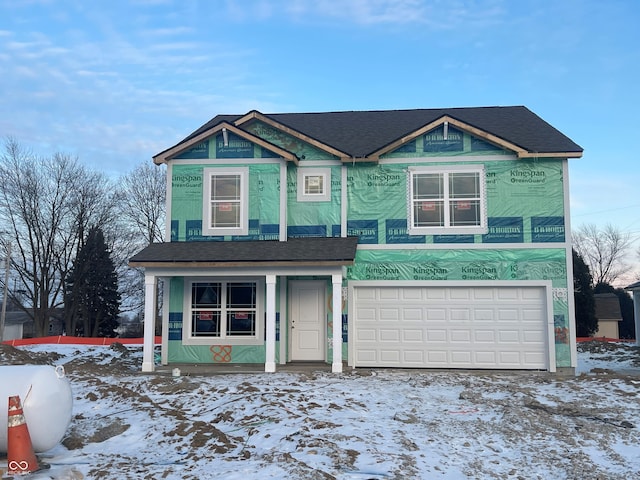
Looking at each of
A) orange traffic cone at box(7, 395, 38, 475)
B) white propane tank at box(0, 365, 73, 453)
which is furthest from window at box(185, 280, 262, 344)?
orange traffic cone at box(7, 395, 38, 475)

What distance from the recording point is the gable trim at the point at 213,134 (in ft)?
48.0

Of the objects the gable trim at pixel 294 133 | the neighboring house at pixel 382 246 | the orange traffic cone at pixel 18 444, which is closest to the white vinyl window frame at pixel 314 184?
the neighboring house at pixel 382 246

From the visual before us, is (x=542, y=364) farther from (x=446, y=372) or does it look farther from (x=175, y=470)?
(x=175, y=470)

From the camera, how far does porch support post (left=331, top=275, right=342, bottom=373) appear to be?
1298 cm

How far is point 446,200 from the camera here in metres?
14.6

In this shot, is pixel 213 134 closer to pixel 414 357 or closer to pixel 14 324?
pixel 414 357

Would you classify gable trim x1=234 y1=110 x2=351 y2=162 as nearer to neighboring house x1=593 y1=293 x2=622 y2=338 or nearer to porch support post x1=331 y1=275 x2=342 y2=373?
porch support post x1=331 y1=275 x2=342 y2=373

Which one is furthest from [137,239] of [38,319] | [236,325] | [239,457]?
[239,457]

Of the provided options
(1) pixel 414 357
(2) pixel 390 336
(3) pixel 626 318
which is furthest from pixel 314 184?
(3) pixel 626 318

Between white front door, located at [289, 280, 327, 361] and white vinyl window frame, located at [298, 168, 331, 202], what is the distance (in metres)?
2.30

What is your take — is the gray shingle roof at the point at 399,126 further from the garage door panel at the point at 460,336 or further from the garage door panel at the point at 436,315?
the garage door panel at the point at 460,336

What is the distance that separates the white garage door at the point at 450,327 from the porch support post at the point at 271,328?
2328mm

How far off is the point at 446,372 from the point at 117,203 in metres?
32.9

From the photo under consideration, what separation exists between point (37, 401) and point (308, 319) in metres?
8.51
